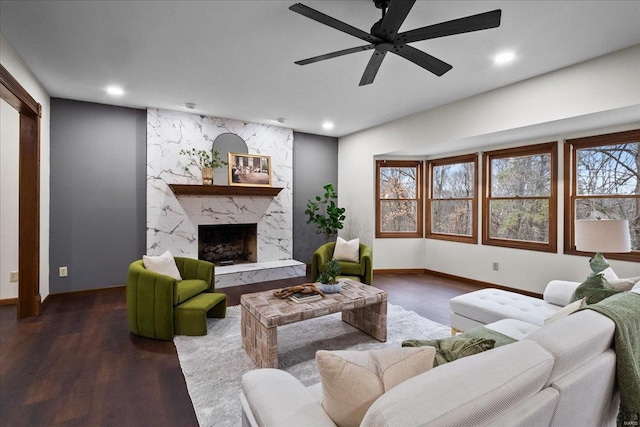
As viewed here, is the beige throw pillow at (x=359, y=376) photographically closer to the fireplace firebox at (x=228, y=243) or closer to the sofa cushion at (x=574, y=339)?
the sofa cushion at (x=574, y=339)

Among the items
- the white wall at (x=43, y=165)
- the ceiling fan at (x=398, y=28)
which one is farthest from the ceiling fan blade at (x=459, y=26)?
the white wall at (x=43, y=165)

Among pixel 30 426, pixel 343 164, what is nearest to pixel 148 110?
pixel 343 164

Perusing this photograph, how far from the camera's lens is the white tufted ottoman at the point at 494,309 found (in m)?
2.53

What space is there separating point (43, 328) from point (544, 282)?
5.95 meters

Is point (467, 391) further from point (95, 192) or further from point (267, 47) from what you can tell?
point (95, 192)

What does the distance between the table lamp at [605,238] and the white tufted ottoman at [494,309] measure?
52cm

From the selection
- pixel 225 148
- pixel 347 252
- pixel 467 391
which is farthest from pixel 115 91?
pixel 467 391

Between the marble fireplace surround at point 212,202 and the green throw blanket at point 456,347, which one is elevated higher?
the marble fireplace surround at point 212,202

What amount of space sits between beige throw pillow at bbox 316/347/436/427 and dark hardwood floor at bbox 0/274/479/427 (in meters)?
1.32

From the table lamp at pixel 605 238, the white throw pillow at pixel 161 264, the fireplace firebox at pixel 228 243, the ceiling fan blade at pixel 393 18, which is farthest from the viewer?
the fireplace firebox at pixel 228 243

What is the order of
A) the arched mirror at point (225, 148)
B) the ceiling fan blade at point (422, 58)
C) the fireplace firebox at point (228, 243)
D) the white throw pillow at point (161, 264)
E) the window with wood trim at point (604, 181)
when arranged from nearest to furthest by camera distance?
Result: the ceiling fan blade at point (422, 58) < the white throw pillow at point (161, 264) < the window with wood trim at point (604, 181) < the arched mirror at point (225, 148) < the fireplace firebox at point (228, 243)

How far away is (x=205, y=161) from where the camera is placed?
5.12 m

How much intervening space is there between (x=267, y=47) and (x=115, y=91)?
7.78ft

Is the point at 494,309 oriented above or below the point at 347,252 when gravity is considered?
below
